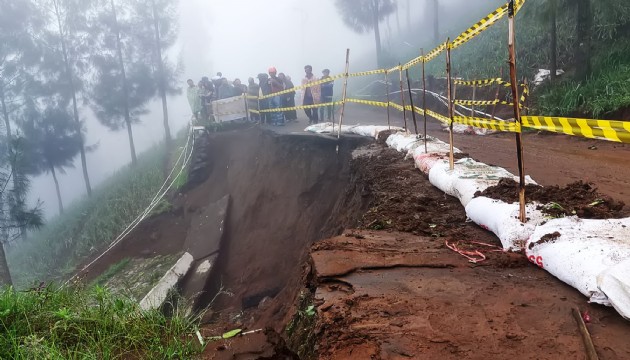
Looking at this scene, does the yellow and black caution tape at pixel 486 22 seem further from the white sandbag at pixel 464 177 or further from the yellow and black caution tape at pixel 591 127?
the white sandbag at pixel 464 177

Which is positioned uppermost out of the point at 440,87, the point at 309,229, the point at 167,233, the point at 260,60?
the point at 260,60

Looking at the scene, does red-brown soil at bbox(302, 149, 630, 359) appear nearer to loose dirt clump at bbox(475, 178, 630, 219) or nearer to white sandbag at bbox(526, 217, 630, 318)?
white sandbag at bbox(526, 217, 630, 318)

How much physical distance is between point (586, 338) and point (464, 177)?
247 centimetres

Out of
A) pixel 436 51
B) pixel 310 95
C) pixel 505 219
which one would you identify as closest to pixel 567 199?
pixel 505 219

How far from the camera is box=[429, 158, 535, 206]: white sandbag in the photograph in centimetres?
391

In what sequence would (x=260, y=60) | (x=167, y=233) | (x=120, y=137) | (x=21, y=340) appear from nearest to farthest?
(x=21, y=340) → (x=167, y=233) → (x=120, y=137) → (x=260, y=60)

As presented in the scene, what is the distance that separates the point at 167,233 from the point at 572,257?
11.2 m

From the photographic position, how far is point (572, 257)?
2.28 metres

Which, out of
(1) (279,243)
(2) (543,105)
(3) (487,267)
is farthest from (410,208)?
(2) (543,105)

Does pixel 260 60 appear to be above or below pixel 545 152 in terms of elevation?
above

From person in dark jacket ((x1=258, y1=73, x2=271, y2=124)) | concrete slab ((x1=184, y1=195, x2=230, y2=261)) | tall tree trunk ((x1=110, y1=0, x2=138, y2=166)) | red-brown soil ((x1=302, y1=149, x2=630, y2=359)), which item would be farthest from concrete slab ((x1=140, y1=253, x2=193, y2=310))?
tall tree trunk ((x1=110, y1=0, x2=138, y2=166))

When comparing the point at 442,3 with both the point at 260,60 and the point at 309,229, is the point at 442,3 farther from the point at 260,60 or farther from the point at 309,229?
the point at 309,229

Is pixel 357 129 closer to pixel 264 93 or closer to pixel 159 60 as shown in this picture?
pixel 264 93

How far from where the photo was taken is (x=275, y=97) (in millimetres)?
14070
